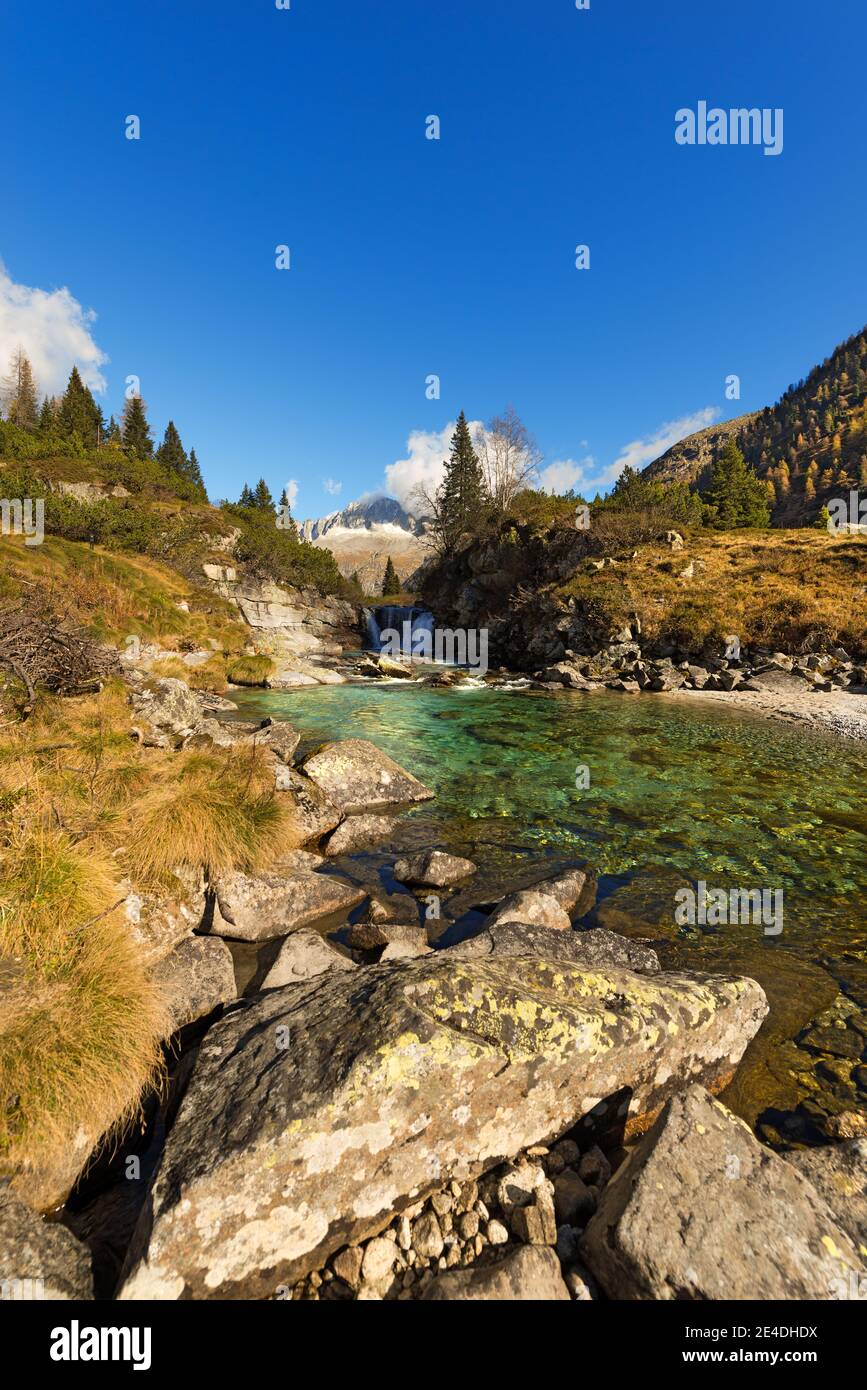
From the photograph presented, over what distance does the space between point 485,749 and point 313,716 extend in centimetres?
875

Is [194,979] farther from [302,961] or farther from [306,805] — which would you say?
[306,805]

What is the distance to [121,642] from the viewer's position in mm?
26609

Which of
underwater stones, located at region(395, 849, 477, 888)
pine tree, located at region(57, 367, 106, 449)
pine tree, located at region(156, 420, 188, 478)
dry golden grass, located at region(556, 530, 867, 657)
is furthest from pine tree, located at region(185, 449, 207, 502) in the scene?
underwater stones, located at region(395, 849, 477, 888)

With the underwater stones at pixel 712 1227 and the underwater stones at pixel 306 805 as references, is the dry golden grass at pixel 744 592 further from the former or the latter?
the underwater stones at pixel 712 1227

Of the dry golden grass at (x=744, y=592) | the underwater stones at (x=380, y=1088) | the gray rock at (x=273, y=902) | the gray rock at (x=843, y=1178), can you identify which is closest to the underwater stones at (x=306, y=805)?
the gray rock at (x=273, y=902)

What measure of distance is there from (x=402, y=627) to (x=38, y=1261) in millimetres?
60773

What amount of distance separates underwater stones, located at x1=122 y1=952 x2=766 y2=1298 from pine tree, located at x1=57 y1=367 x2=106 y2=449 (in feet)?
356

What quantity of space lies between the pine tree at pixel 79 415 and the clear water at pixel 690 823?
98.9 meters

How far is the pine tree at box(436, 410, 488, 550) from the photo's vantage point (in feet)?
220

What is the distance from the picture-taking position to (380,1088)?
3.35 metres

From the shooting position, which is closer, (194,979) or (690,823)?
(194,979)

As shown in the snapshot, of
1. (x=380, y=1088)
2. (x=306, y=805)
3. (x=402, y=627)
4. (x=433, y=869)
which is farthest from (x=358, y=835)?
(x=402, y=627)

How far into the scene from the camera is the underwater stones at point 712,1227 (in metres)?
2.59

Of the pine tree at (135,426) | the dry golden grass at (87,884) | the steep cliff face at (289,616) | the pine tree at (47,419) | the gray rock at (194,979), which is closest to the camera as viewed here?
the dry golden grass at (87,884)
